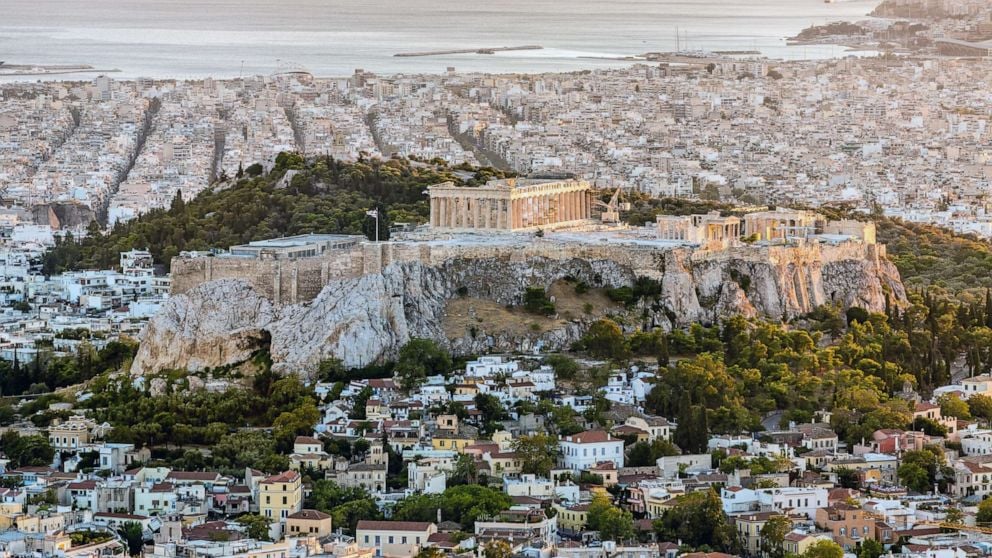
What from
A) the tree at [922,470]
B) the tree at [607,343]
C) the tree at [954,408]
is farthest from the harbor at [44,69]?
the tree at [922,470]

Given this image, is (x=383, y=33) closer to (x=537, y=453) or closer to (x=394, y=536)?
(x=537, y=453)

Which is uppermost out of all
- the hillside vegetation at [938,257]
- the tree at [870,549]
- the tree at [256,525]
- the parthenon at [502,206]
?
the parthenon at [502,206]

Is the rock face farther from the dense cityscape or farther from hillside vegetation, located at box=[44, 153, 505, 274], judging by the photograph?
hillside vegetation, located at box=[44, 153, 505, 274]

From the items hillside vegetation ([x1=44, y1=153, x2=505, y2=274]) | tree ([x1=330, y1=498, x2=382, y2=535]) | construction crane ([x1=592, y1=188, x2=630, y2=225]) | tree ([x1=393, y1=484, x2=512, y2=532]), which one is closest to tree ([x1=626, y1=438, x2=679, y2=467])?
tree ([x1=393, y1=484, x2=512, y2=532])

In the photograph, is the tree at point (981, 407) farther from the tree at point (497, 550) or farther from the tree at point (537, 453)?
the tree at point (497, 550)

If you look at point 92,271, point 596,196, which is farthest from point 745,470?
point 92,271

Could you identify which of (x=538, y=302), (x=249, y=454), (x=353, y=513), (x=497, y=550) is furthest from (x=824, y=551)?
(x=538, y=302)
